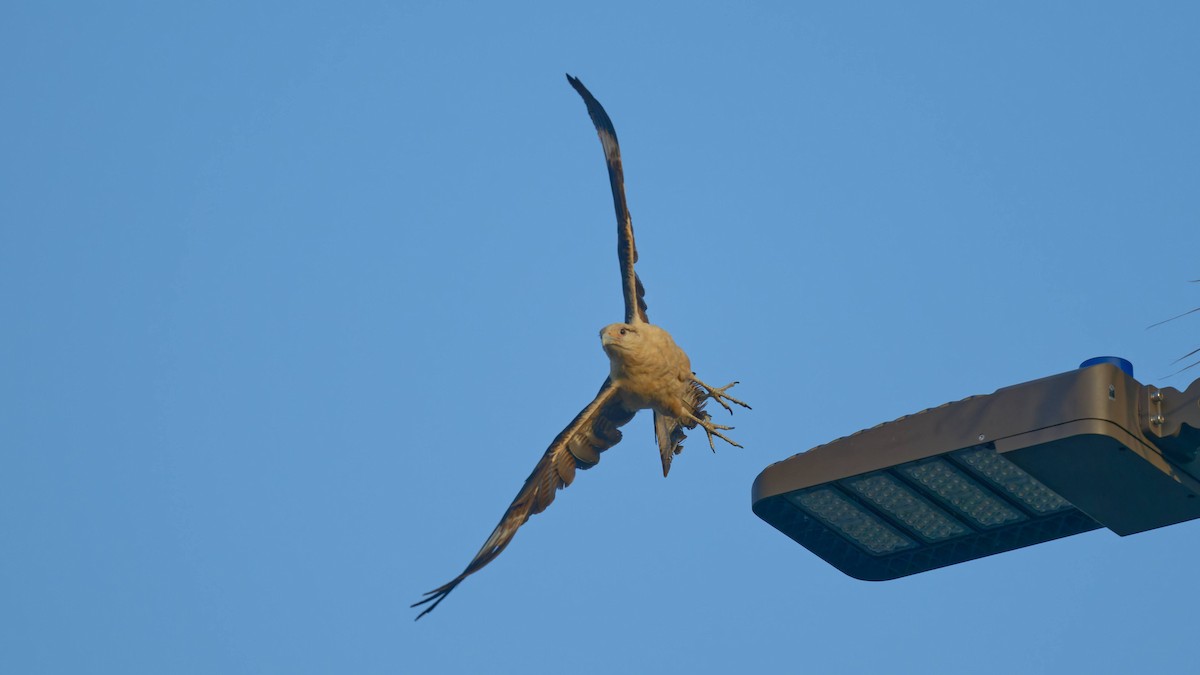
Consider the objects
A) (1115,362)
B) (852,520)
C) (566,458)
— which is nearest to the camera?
(1115,362)

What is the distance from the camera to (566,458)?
12570 mm

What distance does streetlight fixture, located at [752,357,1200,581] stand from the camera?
5.45m

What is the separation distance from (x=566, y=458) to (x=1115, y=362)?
24.3 feet

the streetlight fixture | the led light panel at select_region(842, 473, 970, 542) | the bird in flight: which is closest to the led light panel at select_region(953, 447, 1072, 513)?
the streetlight fixture

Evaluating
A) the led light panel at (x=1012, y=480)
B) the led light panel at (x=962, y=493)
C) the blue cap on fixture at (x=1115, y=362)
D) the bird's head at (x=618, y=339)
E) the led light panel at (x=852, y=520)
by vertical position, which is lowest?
the led light panel at (x=1012, y=480)

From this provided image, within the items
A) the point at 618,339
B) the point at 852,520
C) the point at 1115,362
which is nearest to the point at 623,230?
the point at 618,339

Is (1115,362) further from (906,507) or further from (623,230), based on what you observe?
(623,230)

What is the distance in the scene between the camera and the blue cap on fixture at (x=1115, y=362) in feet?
17.9

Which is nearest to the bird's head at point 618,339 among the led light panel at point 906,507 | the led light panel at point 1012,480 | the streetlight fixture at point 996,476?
the streetlight fixture at point 996,476

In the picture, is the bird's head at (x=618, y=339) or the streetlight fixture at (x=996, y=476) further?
the bird's head at (x=618, y=339)

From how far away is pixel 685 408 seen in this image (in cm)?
1279

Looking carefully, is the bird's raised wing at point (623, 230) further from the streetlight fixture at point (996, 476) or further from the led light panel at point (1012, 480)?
the led light panel at point (1012, 480)

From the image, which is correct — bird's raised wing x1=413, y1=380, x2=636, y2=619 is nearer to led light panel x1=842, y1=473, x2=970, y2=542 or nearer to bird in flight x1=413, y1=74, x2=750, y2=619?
bird in flight x1=413, y1=74, x2=750, y2=619

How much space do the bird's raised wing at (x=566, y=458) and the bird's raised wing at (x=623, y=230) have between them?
0.65 meters
